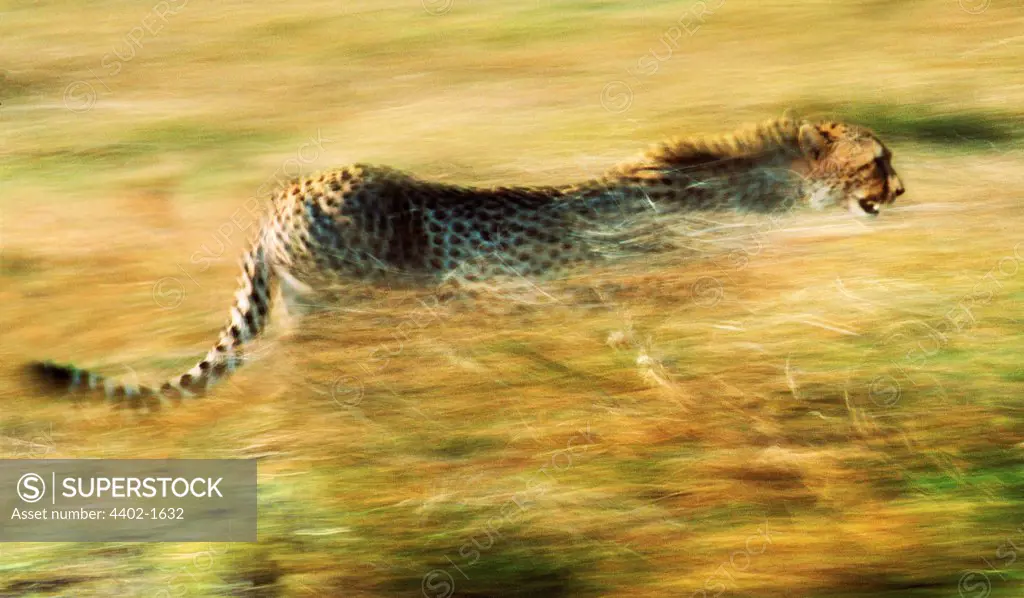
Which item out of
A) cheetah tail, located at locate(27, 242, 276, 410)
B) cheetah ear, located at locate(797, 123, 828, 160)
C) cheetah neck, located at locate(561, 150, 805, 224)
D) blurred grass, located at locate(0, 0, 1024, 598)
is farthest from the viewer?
cheetah ear, located at locate(797, 123, 828, 160)

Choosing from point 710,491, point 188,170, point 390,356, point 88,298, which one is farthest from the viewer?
point 188,170

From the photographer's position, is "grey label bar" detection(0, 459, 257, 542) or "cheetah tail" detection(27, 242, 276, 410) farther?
"cheetah tail" detection(27, 242, 276, 410)

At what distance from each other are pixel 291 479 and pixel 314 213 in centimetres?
75

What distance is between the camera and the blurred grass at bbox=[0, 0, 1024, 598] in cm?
313

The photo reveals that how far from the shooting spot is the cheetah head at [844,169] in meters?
4.29

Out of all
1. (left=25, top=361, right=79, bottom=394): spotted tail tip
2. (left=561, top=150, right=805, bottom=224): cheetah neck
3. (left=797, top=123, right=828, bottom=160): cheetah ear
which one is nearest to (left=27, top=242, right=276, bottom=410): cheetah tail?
(left=25, top=361, right=79, bottom=394): spotted tail tip

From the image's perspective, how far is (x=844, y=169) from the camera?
4293mm

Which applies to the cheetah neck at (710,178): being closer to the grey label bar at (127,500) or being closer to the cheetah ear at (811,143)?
the cheetah ear at (811,143)

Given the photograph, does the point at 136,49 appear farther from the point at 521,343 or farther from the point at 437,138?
the point at 521,343

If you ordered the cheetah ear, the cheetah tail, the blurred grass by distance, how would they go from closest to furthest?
the blurred grass, the cheetah tail, the cheetah ear

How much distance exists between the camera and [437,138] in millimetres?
5707

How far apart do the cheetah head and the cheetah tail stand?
152cm

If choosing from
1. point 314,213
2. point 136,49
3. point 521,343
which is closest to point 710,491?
point 521,343

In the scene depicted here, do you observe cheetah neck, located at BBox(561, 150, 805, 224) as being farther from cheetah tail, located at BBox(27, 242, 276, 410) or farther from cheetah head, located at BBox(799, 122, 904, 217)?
cheetah tail, located at BBox(27, 242, 276, 410)
